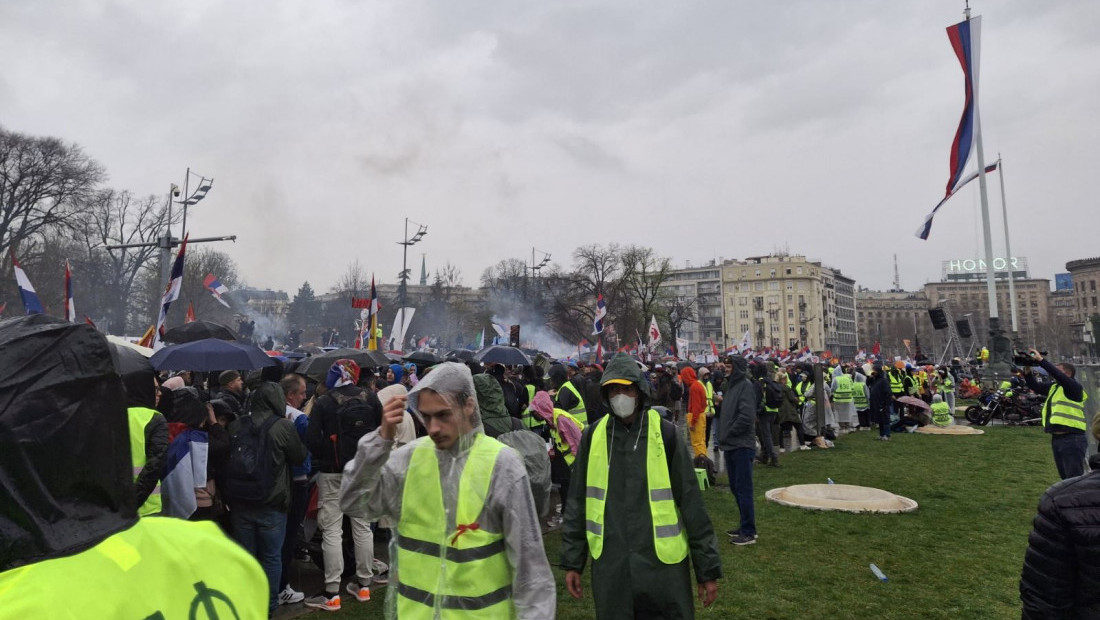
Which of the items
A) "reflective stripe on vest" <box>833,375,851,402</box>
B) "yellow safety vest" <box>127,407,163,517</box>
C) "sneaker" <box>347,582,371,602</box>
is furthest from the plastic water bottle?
"reflective stripe on vest" <box>833,375,851,402</box>

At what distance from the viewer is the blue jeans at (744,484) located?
24.5 feet

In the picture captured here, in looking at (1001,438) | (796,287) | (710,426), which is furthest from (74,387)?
(796,287)

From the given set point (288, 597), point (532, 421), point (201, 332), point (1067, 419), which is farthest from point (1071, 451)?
point (201, 332)

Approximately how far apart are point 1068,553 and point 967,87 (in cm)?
2601

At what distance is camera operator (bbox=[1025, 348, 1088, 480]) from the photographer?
7.71 meters

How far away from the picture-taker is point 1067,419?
7.85 meters

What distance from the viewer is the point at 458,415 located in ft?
9.13

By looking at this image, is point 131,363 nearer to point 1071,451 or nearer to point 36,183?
point 1071,451

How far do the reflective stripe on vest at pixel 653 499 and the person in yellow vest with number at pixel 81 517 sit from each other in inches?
101

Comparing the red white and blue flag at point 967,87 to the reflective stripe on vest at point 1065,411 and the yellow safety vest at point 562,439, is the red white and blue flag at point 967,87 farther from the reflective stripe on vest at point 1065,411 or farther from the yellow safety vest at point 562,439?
the yellow safety vest at point 562,439

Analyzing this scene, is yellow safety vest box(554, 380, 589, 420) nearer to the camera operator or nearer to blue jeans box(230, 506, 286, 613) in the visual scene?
blue jeans box(230, 506, 286, 613)

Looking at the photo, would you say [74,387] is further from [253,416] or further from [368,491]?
[253,416]

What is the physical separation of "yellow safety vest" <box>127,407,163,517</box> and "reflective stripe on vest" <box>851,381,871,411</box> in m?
17.7

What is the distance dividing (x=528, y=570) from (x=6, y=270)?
36672mm
